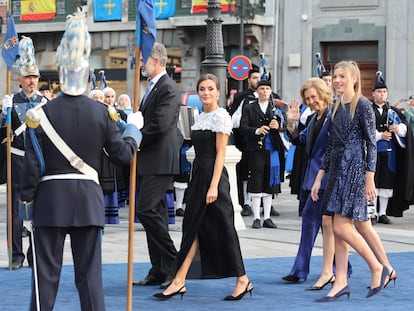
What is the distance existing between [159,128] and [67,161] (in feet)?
8.51

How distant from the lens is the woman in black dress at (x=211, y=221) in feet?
29.7

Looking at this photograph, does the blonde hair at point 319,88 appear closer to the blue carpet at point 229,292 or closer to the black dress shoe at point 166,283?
the blue carpet at point 229,292

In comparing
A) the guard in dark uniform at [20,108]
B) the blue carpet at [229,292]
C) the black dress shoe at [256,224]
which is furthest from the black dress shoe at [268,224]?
the guard in dark uniform at [20,108]

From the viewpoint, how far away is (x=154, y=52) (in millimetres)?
9477

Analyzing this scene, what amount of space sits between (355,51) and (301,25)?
71.5 inches

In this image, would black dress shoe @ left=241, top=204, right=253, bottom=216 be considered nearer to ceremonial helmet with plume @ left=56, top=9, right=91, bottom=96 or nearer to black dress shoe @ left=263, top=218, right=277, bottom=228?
black dress shoe @ left=263, top=218, right=277, bottom=228

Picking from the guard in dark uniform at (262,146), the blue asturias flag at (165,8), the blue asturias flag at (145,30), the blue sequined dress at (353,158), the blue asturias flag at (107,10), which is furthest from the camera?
the blue asturias flag at (107,10)

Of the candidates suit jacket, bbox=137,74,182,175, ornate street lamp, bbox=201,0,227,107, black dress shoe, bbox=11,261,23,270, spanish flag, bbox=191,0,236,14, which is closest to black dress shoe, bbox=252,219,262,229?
ornate street lamp, bbox=201,0,227,107

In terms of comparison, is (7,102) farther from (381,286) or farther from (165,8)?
(165,8)

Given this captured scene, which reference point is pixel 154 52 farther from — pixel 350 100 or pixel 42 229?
pixel 42 229

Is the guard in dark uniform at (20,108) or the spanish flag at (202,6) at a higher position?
the spanish flag at (202,6)

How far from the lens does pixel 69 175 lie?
6824mm

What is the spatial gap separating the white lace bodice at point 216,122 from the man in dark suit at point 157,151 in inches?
13.8

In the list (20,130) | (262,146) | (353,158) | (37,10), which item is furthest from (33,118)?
(37,10)
